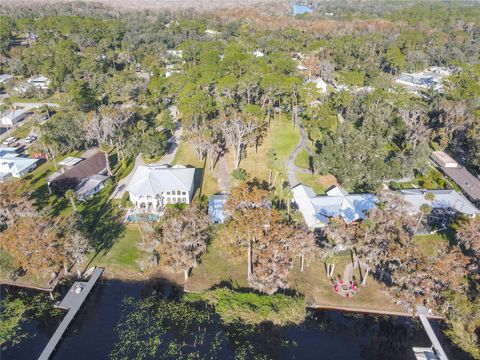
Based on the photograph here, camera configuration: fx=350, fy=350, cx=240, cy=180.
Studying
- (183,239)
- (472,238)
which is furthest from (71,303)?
(472,238)

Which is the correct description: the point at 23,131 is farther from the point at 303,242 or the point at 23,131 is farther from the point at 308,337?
the point at 308,337

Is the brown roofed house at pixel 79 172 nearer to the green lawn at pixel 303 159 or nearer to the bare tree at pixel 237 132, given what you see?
the bare tree at pixel 237 132

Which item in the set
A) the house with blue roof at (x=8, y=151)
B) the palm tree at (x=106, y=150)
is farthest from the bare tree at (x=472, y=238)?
the house with blue roof at (x=8, y=151)

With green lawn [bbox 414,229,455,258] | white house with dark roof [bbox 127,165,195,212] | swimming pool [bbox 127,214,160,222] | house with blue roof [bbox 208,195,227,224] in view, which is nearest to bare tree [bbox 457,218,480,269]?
green lawn [bbox 414,229,455,258]

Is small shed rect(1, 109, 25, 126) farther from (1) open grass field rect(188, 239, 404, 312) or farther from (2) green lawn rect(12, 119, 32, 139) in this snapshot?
(1) open grass field rect(188, 239, 404, 312)

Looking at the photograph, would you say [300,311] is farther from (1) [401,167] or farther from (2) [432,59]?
(2) [432,59]

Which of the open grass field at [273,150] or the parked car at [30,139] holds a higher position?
the open grass field at [273,150]

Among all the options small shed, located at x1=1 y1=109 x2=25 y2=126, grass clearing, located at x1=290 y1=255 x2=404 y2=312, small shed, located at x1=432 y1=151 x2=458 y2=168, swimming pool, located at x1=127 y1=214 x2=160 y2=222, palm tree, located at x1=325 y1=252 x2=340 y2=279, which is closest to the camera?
grass clearing, located at x1=290 y1=255 x2=404 y2=312
